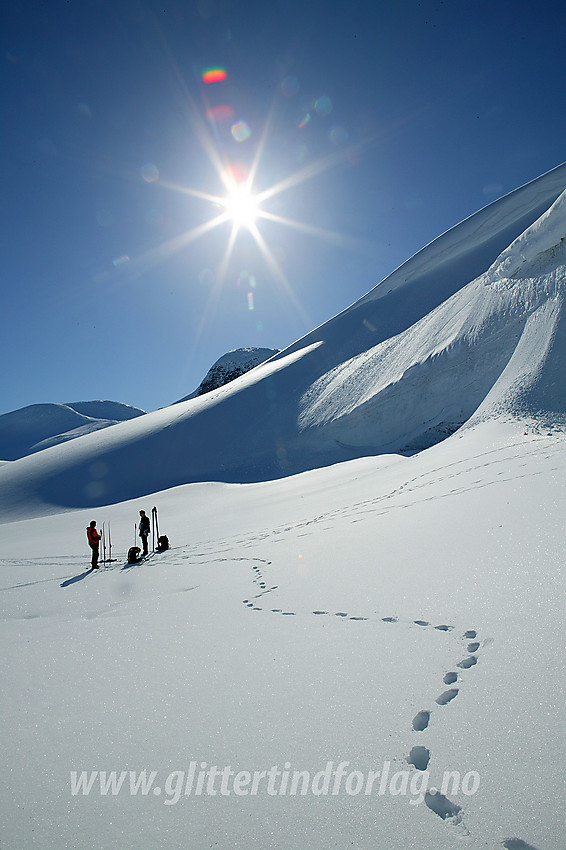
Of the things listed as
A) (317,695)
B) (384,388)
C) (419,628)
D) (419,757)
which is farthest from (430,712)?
(384,388)

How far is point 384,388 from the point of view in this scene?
2767 centimetres

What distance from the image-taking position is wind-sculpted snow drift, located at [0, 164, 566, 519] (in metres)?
20.9

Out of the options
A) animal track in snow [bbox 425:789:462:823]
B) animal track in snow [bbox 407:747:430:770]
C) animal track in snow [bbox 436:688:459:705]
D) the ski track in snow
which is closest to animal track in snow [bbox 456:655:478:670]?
the ski track in snow

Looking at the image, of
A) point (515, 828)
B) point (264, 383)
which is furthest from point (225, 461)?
point (515, 828)

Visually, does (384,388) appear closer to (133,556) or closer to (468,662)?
(133,556)

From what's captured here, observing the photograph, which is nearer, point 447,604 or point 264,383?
point 447,604

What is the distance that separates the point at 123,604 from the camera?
18.1ft

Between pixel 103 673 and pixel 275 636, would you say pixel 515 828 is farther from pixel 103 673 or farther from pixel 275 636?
pixel 103 673

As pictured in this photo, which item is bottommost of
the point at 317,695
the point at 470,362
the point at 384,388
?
the point at 317,695

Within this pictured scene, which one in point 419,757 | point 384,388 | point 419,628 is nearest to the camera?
point 419,757

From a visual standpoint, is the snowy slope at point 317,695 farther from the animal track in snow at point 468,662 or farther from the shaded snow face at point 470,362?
the shaded snow face at point 470,362

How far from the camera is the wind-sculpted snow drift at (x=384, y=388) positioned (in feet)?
68.6

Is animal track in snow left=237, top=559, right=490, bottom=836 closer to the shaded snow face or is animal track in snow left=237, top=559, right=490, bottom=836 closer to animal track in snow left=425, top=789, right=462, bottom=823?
animal track in snow left=425, top=789, right=462, bottom=823

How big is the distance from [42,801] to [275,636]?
1938 millimetres
